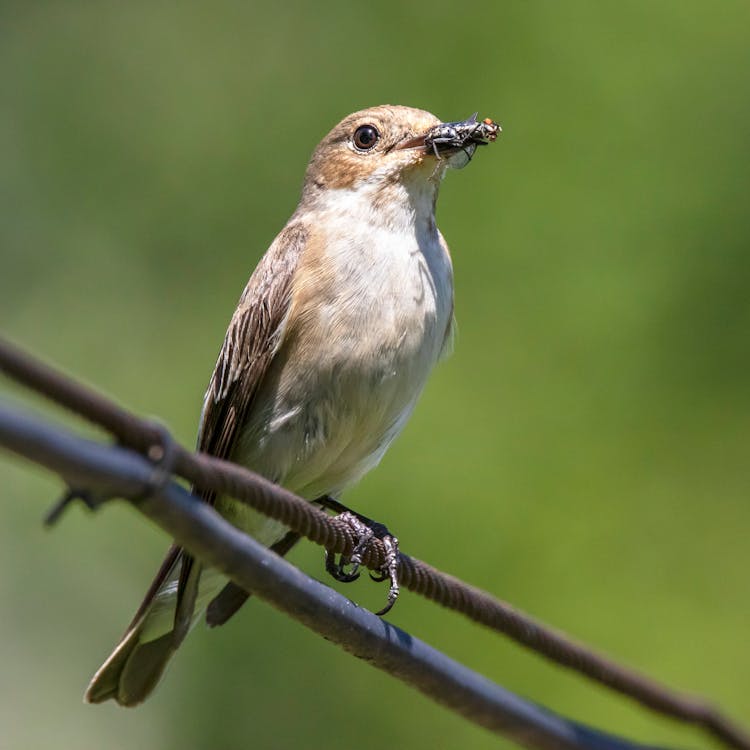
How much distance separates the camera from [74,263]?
7852 millimetres

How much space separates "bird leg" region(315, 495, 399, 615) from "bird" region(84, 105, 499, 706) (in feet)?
0.31

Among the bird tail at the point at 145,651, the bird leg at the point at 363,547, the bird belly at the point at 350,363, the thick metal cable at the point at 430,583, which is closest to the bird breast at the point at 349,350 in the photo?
the bird belly at the point at 350,363

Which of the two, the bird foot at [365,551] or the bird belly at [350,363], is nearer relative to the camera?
the bird foot at [365,551]

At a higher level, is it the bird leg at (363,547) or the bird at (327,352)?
the bird at (327,352)

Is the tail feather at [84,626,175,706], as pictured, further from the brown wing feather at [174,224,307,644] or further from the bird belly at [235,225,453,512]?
the bird belly at [235,225,453,512]

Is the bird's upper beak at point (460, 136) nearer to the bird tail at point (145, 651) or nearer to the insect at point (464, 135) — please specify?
the insect at point (464, 135)

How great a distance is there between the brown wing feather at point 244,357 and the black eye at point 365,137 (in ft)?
1.59

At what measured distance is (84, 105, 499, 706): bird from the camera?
4.80 m

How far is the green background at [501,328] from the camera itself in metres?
5.95

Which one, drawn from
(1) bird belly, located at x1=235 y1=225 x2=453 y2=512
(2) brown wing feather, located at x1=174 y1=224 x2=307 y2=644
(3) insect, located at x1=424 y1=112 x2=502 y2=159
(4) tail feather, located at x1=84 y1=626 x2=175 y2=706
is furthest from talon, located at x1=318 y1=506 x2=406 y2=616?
(3) insect, located at x1=424 y1=112 x2=502 y2=159

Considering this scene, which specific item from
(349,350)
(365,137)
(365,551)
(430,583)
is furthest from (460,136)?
(430,583)

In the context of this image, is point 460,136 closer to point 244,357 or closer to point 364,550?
point 244,357

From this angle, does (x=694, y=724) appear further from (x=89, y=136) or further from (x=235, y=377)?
(x=89, y=136)

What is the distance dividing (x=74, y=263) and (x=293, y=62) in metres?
1.73
